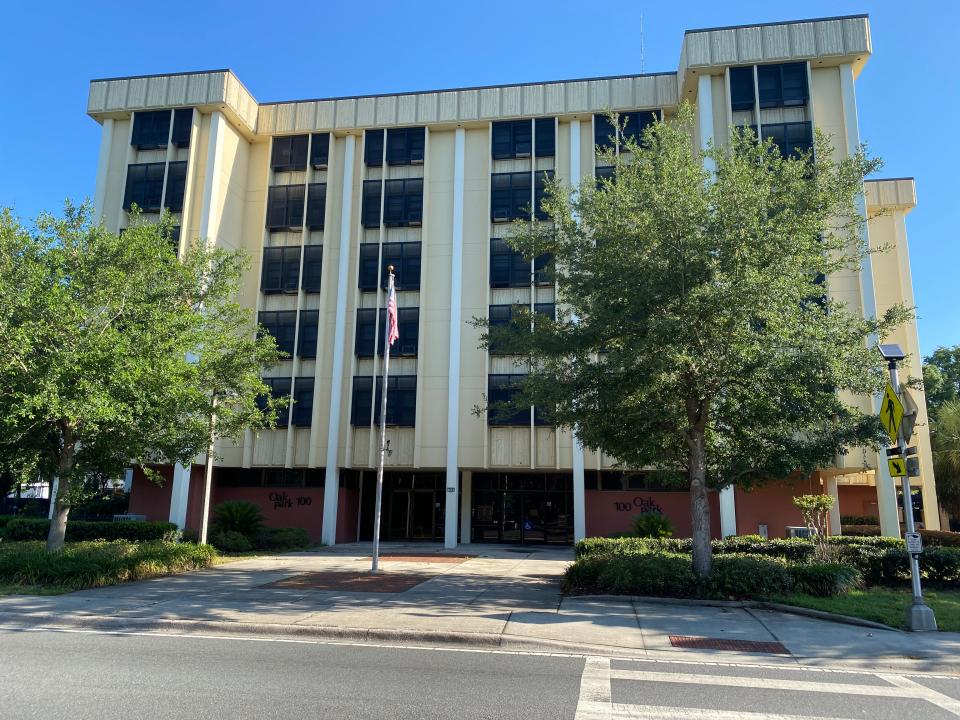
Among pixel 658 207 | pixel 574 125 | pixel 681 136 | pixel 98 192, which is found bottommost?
pixel 658 207

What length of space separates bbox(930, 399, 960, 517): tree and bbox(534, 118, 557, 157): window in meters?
21.9

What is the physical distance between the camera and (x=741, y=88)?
26.0 m

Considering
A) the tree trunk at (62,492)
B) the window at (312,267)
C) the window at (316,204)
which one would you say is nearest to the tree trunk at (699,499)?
the tree trunk at (62,492)

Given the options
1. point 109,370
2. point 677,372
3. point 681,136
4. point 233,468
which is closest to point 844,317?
point 677,372

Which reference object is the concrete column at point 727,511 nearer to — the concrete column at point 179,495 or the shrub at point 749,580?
the shrub at point 749,580

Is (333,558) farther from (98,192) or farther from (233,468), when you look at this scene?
(98,192)

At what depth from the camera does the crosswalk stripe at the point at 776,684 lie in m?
7.43

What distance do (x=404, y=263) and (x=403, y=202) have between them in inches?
109

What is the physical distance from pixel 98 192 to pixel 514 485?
21439 millimetres

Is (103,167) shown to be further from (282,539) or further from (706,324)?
(706,324)

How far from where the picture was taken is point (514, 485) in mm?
29531

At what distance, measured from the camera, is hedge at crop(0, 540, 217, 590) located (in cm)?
1412

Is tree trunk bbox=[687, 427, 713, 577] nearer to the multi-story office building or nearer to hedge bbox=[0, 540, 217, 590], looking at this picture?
the multi-story office building

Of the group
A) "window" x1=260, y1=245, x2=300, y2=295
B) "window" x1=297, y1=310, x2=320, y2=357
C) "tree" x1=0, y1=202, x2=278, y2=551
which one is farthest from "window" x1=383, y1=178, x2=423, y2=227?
"tree" x1=0, y1=202, x2=278, y2=551
